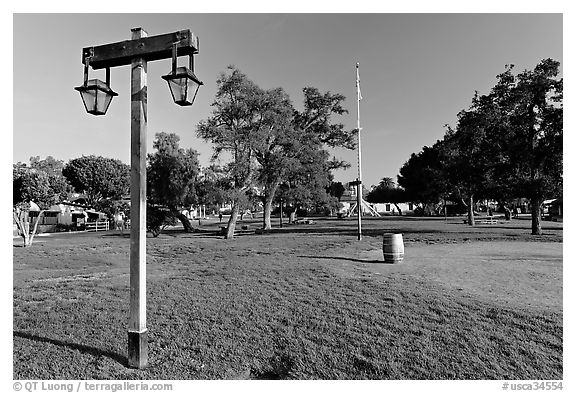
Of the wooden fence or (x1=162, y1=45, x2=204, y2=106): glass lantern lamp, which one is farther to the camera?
the wooden fence

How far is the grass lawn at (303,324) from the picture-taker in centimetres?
Result: 421

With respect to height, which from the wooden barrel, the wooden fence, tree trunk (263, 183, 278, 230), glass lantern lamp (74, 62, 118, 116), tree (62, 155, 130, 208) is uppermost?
tree (62, 155, 130, 208)

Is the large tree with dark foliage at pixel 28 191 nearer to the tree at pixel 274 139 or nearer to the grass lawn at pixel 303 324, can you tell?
the grass lawn at pixel 303 324

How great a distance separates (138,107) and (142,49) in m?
0.64

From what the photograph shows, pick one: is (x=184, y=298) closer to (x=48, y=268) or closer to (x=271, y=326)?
(x=271, y=326)

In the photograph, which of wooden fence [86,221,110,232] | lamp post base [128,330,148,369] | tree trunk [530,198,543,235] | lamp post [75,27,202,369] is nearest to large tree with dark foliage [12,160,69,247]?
lamp post [75,27,202,369]

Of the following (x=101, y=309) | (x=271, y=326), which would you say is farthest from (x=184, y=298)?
(x=271, y=326)

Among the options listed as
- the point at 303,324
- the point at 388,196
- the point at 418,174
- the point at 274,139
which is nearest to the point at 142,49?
the point at 303,324

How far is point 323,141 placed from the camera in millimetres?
32719

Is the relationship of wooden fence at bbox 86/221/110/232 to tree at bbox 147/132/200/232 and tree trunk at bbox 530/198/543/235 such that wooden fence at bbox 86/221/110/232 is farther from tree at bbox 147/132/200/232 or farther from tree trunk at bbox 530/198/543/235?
tree trunk at bbox 530/198/543/235

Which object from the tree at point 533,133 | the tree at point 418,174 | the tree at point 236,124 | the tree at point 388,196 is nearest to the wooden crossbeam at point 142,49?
the tree at point 236,124

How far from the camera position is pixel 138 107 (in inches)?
166

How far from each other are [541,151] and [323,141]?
16842 millimetres

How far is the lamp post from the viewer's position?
4.16 m
